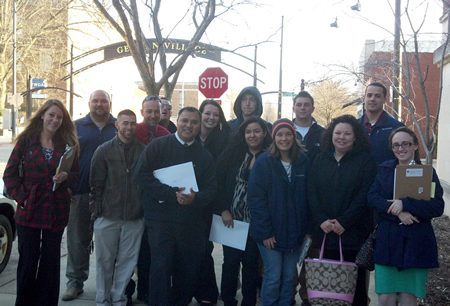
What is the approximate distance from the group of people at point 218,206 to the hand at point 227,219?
0.04ft

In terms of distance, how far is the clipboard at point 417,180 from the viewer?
12.1 ft

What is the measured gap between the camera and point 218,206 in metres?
4.64

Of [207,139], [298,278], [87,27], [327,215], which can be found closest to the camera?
[327,215]

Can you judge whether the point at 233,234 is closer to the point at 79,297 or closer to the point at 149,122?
the point at 149,122

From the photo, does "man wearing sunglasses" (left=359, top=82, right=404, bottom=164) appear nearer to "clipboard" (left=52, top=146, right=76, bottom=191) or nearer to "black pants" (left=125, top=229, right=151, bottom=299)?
"black pants" (left=125, top=229, right=151, bottom=299)

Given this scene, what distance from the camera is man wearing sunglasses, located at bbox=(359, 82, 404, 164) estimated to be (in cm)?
472

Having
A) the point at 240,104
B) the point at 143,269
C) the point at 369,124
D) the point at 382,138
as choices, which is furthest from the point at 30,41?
the point at 382,138


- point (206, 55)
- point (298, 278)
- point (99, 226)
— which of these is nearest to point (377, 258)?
point (298, 278)

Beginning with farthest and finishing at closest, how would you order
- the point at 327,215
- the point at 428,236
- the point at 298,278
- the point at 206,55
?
1. the point at 206,55
2. the point at 298,278
3. the point at 327,215
4. the point at 428,236

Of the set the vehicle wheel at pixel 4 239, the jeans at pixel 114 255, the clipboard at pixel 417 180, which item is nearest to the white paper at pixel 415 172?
the clipboard at pixel 417 180

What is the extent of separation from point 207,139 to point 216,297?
5.76 feet

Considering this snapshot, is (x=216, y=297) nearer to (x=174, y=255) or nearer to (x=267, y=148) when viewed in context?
(x=174, y=255)

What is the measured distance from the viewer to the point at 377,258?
3824mm

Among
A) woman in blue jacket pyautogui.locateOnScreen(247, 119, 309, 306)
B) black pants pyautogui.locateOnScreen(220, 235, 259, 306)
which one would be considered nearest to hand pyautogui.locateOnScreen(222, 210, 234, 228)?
black pants pyautogui.locateOnScreen(220, 235, 259, 306)
